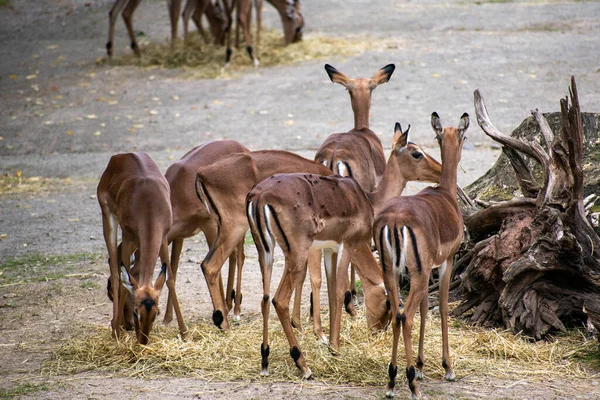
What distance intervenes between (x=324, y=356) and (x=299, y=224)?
3.17ft

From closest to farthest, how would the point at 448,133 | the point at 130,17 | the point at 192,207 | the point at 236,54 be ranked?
1. the point at 448,133
2. the point at 192,207
3. the point at 236,54
4. the point at 130,17

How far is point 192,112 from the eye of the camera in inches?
574

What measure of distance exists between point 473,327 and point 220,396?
2.29 metres

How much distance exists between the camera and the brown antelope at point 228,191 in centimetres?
679

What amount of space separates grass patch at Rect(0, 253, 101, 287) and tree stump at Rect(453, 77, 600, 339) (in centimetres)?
378

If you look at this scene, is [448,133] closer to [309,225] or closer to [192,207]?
[309,225]

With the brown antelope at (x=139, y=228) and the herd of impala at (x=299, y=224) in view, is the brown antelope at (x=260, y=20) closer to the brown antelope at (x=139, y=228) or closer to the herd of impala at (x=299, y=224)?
the herd of impala at (x=299, y=224)

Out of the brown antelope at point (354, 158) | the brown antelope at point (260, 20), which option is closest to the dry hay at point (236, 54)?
the brown antelope at point (260, 20)

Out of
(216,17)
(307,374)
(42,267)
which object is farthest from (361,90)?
(216,17)

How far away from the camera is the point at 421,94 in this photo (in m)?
14.4

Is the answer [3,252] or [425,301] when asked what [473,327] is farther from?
[3,252]

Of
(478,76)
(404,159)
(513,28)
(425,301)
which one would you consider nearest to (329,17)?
(513,28)

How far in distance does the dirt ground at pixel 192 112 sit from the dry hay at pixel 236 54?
12.9 inches

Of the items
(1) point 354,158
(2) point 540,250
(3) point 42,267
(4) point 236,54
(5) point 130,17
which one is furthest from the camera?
(5) point 130,17
